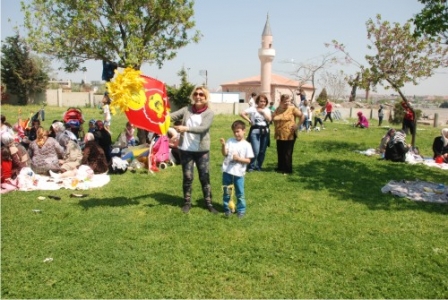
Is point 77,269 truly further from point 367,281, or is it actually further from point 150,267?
point 367,281

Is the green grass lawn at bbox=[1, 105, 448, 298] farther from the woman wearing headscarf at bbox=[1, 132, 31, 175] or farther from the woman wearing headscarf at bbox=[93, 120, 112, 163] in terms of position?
the woman wearing headscarf at bbox=[93, 120, 112, 163]

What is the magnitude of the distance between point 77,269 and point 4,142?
4484mm

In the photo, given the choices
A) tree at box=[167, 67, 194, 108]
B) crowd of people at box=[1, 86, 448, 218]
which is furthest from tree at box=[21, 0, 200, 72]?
tree at box=[167, 67, 194, 108]

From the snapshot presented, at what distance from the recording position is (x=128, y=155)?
8.82 meters

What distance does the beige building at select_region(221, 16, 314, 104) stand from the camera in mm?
41719

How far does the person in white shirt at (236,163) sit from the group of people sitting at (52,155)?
3.84 metres

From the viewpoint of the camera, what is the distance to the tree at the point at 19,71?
34188mm

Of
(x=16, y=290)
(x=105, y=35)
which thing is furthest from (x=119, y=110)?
(x=105, y=35)

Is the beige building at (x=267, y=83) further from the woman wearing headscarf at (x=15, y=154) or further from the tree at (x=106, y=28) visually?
the woman wearing headscarf at (x=15, y=154)

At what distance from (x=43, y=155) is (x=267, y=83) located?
3749 centimetres

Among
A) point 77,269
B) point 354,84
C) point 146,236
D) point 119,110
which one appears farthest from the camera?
point 354,84

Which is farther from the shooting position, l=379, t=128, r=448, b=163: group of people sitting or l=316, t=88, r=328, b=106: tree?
l=316, t=88, r=328, b=106: tree

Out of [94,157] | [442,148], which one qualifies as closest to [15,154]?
[94,157]

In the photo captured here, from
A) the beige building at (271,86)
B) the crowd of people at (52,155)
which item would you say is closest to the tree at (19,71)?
the beige building at (271,86)
